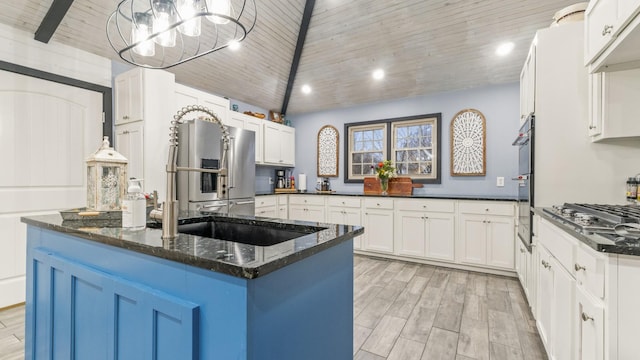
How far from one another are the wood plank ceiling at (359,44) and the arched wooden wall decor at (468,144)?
0.45 metres

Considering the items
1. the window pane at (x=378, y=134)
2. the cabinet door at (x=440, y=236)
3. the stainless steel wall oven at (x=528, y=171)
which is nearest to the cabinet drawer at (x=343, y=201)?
the cabinet door at (x=440, y=236)

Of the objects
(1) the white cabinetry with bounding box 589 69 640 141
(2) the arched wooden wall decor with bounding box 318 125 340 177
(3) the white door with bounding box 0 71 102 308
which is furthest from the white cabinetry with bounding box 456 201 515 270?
(3) the white door with bounding box 0 71 102 308

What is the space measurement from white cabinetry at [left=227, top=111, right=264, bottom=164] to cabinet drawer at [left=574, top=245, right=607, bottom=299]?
3823mm

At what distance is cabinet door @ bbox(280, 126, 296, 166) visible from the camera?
5.18 metres

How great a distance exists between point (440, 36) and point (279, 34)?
2.03 m

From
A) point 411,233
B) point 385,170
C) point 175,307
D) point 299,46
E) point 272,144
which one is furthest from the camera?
point 272,144

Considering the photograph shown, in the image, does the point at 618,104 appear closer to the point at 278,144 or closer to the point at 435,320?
the point at 435,320

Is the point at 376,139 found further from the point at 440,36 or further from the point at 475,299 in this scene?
the point at 475,299

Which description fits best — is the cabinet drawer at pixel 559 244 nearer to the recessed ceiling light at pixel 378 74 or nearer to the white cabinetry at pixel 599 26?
the white cabinetry at pixel 599 26

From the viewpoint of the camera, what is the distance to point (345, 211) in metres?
4.44

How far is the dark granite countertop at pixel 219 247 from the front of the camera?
0.79 metres

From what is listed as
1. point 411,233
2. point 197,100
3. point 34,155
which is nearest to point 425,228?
point 411,233

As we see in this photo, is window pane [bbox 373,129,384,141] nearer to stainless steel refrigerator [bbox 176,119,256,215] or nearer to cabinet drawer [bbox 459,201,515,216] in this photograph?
cabinet drawer [bbox 459,201,515,216]

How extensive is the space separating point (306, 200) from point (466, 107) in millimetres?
2769
